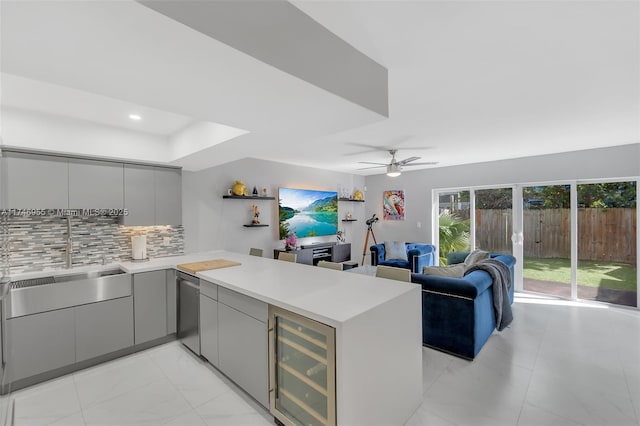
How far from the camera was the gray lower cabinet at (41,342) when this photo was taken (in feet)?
7.37

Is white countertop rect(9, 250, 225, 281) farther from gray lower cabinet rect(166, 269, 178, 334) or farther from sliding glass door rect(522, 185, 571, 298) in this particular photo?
sliding glass door rect(522, 185, 571, 298)

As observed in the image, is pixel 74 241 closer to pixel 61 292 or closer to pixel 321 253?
pixel 61 292

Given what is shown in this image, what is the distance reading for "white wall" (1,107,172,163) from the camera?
8.40 ft

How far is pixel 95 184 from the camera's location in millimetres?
2938

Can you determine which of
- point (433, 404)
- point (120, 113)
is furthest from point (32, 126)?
point (433, 404)

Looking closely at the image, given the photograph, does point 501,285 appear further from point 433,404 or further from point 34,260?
point 34,260

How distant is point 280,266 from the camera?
2.95m

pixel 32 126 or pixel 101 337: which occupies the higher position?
pixel 32 126

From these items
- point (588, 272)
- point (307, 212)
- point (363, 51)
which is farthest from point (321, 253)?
point (588, 272)

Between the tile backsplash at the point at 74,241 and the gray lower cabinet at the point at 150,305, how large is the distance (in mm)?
694

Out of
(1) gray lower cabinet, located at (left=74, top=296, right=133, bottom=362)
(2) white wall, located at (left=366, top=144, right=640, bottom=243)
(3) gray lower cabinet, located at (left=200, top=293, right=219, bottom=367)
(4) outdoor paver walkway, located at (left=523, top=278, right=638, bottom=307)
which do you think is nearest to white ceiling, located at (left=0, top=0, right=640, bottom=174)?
(3) gray lower cabinet, located at (left=200, top=293, right=219, bottom=367)

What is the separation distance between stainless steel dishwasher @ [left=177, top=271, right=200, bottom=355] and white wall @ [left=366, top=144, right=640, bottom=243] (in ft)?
16.6

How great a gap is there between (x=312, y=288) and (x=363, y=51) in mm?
1631

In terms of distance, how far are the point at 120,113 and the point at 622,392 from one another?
16.6ft
